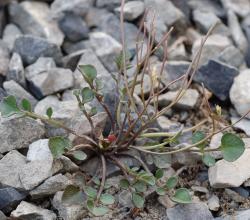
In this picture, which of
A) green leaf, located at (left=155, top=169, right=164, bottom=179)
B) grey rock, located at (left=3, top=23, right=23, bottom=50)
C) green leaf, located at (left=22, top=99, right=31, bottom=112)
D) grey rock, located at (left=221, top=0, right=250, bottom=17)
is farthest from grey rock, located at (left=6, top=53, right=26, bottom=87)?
grey rock, located at (left=221, top=0, right=250, bottom=17)

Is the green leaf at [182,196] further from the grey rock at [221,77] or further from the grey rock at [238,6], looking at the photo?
the grey rock at [238,6]

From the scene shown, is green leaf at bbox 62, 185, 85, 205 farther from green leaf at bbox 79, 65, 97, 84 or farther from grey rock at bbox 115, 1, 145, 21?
grey rock at bbox 115, 1, 145, 21

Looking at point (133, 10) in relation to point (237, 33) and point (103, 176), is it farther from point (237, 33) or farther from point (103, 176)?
point (103, 176)

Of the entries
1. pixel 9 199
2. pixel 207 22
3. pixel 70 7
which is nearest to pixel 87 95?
pixel 9 199

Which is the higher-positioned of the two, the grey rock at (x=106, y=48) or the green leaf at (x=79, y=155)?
the green leaf at (x=79, y=155)

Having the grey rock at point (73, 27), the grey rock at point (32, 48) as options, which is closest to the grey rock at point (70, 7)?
the grey rock at point (73, 27)
